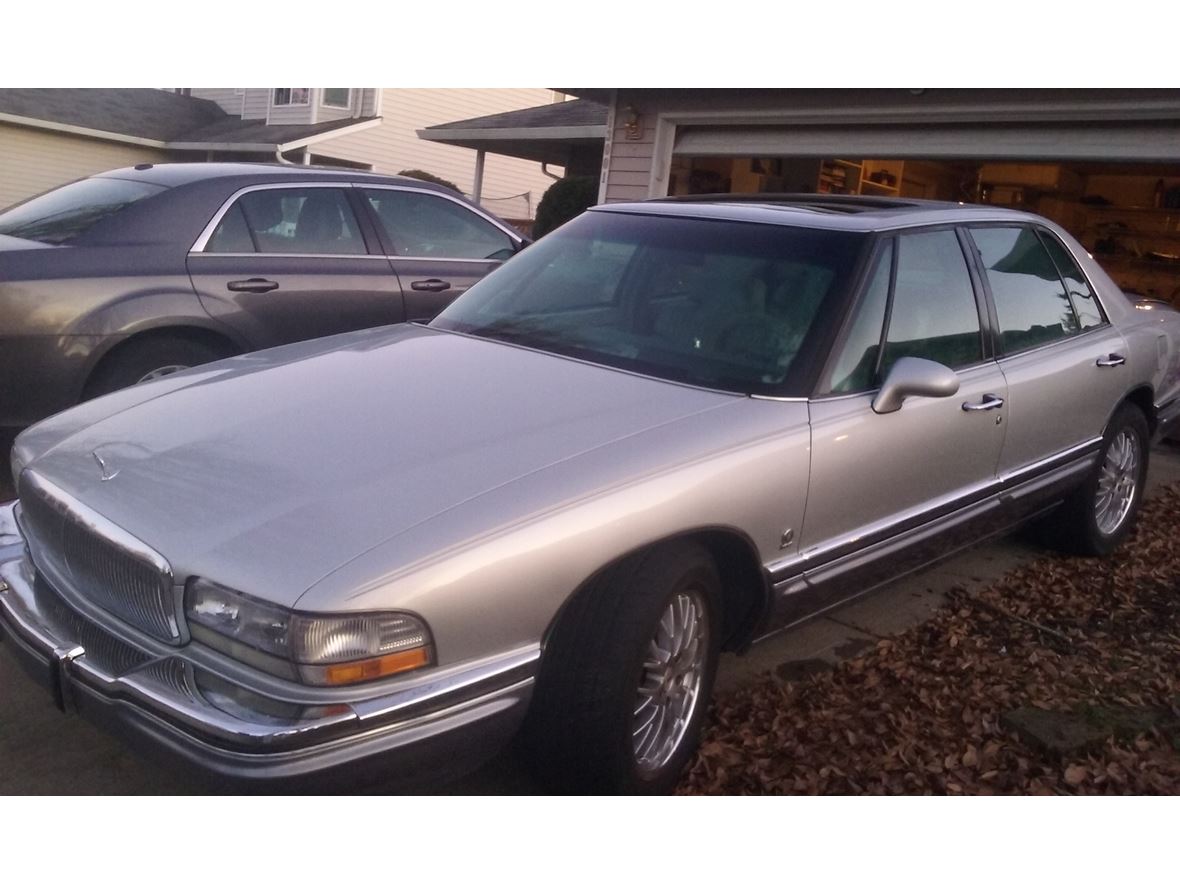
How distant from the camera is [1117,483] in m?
5.46

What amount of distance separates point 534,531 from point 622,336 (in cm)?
130

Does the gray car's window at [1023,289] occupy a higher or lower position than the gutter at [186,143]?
lower

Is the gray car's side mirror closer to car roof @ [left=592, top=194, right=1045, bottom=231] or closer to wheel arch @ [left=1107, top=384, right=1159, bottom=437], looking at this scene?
car roof @ [left=592, top=194, right=1045, bottom=231]

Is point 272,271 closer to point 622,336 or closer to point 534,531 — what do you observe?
point 622,336

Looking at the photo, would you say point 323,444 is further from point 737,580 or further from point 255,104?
point 255,104

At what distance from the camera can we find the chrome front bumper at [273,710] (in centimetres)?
225

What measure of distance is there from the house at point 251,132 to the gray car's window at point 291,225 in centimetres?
1485

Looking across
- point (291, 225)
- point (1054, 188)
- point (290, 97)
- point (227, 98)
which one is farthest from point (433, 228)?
point (227, 98)

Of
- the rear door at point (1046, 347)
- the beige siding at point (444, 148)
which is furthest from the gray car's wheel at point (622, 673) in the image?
the beige siding at point (444, 148)

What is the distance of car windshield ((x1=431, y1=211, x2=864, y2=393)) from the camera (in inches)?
138

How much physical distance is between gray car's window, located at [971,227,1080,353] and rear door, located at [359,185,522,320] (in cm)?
280

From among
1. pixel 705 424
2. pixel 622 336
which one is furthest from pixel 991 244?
pixel 705 424

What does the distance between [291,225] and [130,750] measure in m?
3.93

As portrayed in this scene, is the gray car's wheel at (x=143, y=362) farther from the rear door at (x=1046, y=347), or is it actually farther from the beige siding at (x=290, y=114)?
the beige siding at (x=290, y=114)
